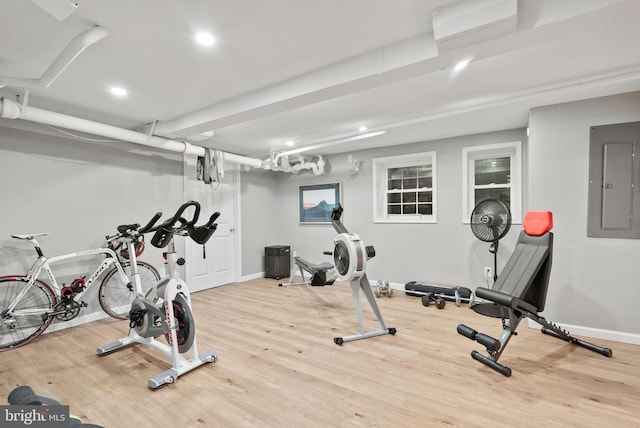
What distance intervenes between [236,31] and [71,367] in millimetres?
2946

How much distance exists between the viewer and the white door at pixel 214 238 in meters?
4.88

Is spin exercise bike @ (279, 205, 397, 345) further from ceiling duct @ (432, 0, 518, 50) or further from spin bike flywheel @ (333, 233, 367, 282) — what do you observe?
ceiling duct @ (432, 0, 518, 50)

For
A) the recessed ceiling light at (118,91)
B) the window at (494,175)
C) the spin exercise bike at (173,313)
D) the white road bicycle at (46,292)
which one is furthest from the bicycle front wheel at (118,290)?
the window at (494,175)

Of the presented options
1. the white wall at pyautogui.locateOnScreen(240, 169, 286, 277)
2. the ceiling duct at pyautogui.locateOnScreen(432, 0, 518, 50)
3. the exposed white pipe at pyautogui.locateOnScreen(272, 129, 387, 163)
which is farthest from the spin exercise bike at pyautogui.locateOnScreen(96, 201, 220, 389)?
the white wall at pyautogui.locateOnScreen(240, 169, 286, 277)

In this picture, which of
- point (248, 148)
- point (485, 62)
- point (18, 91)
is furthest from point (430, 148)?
point (18, 91)

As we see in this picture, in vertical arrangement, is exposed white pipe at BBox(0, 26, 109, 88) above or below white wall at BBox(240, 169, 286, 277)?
above

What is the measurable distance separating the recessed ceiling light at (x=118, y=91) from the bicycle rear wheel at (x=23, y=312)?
2.01 meters

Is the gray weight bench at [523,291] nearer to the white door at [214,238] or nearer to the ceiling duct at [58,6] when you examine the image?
the ceiling duct at [58,6]

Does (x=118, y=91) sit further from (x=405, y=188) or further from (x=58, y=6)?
(x=405, y=188)

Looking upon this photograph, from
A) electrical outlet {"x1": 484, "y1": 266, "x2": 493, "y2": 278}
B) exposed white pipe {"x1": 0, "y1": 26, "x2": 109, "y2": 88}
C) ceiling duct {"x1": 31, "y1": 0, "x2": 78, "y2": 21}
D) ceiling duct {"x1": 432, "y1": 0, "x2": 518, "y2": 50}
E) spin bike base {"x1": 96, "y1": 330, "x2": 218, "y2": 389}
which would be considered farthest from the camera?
electrical outlet {"x1": 484, "y1": 266, "x2": 493, "y2": 278}

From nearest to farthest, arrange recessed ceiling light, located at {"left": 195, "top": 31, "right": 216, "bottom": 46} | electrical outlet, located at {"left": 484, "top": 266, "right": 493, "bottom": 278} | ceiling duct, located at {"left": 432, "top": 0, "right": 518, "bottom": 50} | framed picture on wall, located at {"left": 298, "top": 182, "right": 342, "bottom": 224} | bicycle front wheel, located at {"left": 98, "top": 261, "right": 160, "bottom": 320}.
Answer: ceiling duct, located at {"left": 432, "top": 0, "right": 518, "bottom": 50} < recessed ceiling light, located at {"left": 195, "top": 31, "right": 216, "bottom": 46} < bicycle front wheel, located at {"left": 98, "top": 261, "right": 160, "bottom": 320} < electrical outlet, located at {"left": 484, "top": 266, "right": 493, "bottom": 278} < framed picture on wall, located at {"left": 298, "top": 182, "right": 342, "bottom": 224}

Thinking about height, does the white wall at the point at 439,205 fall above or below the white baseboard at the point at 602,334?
above

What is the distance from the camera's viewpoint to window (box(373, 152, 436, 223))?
4.81 meters

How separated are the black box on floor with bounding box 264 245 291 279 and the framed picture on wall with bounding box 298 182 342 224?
0.70 m
